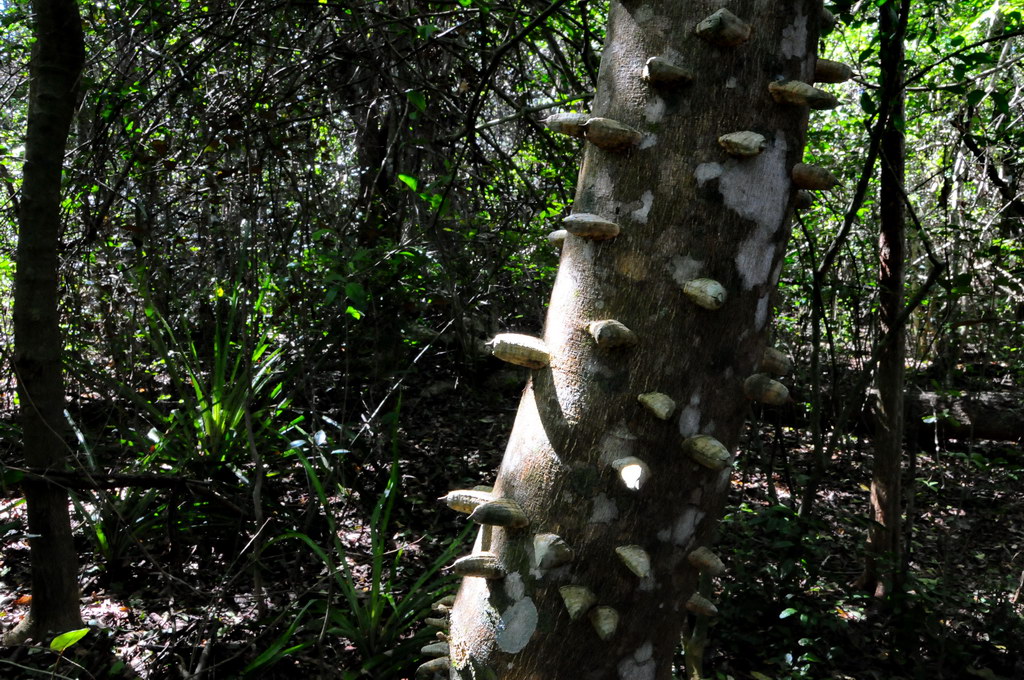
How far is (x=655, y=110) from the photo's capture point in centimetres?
147

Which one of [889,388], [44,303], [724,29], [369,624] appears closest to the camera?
[724,29]

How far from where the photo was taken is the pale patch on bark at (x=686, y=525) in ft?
4.78

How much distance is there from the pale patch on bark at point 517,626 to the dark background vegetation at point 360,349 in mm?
1036

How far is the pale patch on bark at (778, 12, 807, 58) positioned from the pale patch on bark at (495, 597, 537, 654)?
3.94 feet

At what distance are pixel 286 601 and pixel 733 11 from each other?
263cm

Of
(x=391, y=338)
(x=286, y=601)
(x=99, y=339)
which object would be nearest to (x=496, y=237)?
(x=391, y=338)

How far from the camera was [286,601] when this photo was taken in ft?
9.71

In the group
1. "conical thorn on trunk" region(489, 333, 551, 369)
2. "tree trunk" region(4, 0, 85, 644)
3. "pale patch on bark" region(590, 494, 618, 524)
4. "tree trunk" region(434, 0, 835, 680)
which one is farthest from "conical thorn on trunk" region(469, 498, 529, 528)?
"tree trunk" region(4, 0, 85, 644)

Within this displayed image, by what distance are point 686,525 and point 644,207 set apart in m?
0.63

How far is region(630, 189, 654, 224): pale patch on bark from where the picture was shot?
146 cm

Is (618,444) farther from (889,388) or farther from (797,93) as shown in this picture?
(889,388)

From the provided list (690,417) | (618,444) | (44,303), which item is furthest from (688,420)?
(44,303)

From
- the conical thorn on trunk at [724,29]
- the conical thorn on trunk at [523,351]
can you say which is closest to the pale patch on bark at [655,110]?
the conical thorn on trunk at [724,29]

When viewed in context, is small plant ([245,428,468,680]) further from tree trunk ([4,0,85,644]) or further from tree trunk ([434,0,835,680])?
tree trunk ([434,0,835,680])
